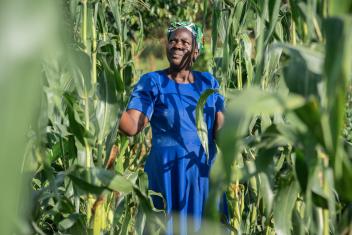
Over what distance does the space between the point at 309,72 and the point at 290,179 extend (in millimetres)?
295

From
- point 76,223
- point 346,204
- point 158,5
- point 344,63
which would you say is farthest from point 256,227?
point 158,5

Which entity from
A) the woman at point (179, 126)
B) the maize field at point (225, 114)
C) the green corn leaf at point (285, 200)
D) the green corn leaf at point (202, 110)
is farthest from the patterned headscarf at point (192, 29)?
the green corn leaf at point (285, 200)

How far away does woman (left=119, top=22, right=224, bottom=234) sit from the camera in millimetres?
2266

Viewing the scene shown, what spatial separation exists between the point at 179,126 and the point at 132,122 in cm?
18

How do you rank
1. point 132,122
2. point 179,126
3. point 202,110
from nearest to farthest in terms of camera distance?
1. point 202,110
2. point 132,122
3. point 179,126

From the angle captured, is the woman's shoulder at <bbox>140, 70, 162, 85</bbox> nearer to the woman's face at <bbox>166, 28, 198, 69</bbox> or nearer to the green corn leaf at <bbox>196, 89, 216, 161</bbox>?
the woman's face at <bbox>166, 28, 198, 69</bbox>

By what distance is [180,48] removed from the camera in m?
2.29

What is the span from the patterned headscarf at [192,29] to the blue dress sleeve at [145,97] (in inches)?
7.7

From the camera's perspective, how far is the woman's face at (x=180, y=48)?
89.7 inches

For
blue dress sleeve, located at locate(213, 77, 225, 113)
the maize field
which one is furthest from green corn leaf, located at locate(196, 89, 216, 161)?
blue dress sleeve, located at locate(213, 77, 225, 113)

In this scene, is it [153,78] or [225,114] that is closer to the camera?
[225,114]

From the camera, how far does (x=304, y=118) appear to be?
1.08 metres

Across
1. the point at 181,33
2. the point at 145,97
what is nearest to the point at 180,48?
the point at 181,33

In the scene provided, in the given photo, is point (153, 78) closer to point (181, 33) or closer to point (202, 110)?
point (181, 33)
